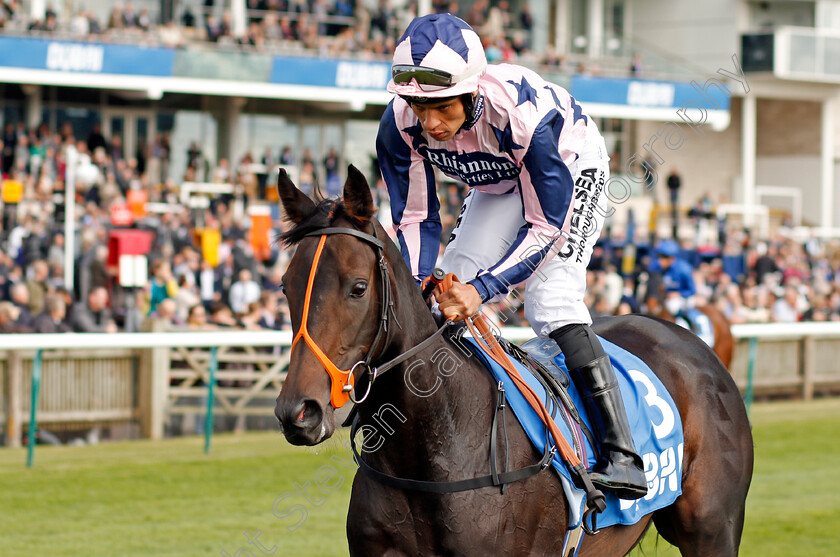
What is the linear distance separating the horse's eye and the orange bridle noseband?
75 mm

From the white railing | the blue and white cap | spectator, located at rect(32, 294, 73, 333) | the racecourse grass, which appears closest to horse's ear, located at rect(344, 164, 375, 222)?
the blue and white cap

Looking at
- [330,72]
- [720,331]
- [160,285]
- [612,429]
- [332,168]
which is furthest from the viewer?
[332,168]

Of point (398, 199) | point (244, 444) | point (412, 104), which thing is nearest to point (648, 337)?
point (398, 199)

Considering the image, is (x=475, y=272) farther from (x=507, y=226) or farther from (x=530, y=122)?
(x=530, y=122)

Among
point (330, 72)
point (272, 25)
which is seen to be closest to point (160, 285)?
point (330, 72)

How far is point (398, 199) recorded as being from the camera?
3092mm

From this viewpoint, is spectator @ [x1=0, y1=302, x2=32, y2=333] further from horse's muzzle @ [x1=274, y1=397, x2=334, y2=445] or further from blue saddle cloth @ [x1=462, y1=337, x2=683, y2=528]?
horse's muzzle @ [x1=274, y1=397, x2=334, y2=445]

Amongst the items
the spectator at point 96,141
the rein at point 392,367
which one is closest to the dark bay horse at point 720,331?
the rein at point 392,367

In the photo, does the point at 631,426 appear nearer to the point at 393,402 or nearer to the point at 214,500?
the point at 393,402

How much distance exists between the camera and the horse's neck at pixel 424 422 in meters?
2.65

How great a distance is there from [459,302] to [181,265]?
27.1 ft

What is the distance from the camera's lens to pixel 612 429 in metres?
3.10

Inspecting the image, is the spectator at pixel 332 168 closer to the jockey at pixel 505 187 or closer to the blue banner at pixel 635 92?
the blue banner at pixel 635 92

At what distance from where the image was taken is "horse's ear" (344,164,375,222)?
2478 millimetres
